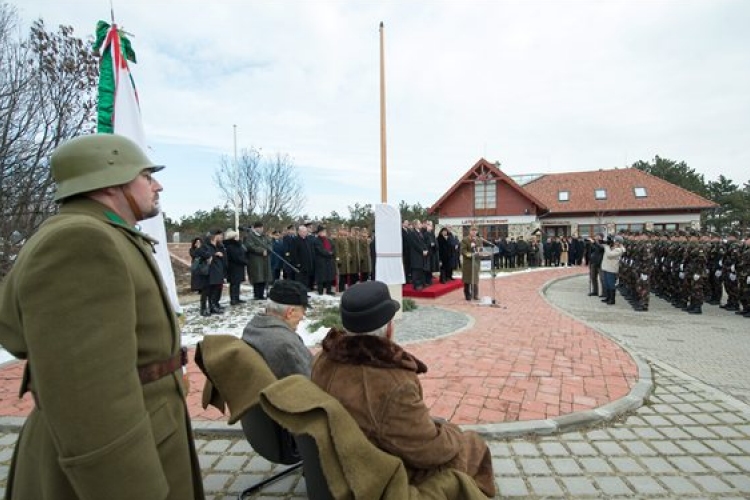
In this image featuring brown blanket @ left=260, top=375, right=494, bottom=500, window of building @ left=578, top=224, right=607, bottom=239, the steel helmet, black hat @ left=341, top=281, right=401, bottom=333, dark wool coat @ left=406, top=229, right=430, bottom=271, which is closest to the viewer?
the steel helmet

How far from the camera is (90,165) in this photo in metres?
1.54

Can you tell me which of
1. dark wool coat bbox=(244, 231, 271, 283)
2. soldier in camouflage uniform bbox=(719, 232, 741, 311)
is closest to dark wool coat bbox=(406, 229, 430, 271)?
dark wool coat bbox=(244, 231, 271, 283)

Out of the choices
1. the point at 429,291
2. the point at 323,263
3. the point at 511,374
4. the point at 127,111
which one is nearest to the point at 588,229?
the point at 429,291

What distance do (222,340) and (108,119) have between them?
272 cm

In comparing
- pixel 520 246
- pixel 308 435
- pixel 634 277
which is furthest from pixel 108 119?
pixel 520 246

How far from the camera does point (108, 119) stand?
3.95m

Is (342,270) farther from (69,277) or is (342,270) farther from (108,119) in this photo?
(69,277)

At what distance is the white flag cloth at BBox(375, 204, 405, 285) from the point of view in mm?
8094

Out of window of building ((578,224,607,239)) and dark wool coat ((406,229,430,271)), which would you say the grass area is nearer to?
dark wool coat ((406,229,430,271))

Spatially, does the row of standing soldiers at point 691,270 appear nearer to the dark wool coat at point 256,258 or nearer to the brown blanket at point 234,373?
the dark wool coat at point 256,258

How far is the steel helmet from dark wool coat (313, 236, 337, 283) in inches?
405

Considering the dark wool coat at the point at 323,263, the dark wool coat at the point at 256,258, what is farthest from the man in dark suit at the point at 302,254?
the dark wool coat at the point at 256,258

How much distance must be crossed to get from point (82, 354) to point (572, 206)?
125 ft

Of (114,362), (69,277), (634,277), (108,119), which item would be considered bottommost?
(634,277)
